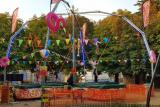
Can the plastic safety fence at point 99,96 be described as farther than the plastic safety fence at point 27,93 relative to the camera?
No

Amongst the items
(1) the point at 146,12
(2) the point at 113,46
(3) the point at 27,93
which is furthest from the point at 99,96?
(2) the point at 113,46

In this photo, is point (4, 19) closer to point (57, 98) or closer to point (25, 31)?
point (25, 31)

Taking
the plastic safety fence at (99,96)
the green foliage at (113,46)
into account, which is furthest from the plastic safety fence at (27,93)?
the green foliage at (113,46)

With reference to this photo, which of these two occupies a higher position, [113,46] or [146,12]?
[146,12]

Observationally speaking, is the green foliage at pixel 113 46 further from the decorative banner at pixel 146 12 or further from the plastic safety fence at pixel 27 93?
the plastic safety fence at pixel 27 93

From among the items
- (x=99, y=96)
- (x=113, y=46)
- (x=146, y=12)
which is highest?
(x=146, y=12)

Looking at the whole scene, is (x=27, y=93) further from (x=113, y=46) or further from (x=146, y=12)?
(x=113, y=46)

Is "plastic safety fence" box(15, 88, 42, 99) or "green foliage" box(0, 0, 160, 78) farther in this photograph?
"green foliage" box(0, 0, 160, 78)

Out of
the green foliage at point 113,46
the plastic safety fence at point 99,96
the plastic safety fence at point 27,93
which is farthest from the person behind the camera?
the green foliage at point 113,46

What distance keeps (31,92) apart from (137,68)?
1377 centimetres

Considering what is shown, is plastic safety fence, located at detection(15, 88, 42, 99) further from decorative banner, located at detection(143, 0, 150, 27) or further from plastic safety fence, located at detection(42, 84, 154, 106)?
decorative banner, located at detection(143, 0, 150, 27)

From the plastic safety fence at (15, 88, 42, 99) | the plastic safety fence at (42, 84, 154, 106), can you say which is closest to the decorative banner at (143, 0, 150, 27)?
the plastic safety fence at (42, 84, 154, 106)

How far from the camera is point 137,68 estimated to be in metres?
24.3

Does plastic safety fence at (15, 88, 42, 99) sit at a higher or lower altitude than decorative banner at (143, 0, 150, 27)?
lower
